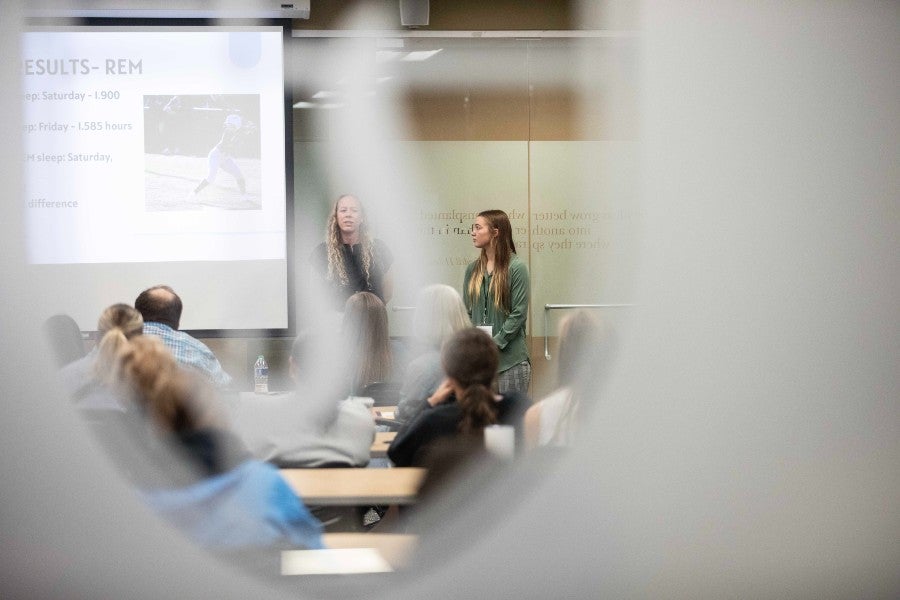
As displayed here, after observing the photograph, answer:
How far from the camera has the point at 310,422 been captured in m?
2.25

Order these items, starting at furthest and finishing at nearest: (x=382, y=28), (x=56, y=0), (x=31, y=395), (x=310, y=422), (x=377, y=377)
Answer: (x=382, y=28) < (x=377, y=377) < (x=56, y=0) < (x=310, y=422) < (x=31, y=395)

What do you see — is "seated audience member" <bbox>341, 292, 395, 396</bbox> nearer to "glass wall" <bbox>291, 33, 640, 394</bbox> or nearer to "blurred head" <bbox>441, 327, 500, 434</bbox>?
"blurred head" <bbox>441, 327, 500, 434</bbox>

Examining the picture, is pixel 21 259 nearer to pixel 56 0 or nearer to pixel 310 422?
pixel 310 422

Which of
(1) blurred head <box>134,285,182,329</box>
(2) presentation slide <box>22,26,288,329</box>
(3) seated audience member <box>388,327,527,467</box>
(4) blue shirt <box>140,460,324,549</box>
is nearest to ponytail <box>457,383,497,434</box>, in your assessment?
(3) seated audience member <box>388,327,527,467</box>

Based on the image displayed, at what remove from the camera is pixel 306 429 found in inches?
88.1

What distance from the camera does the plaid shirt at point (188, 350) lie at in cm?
289

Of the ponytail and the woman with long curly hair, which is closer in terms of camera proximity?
the ponytail

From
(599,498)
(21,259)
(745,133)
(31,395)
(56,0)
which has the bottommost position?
(599,498)

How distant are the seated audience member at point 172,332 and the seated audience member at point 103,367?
→ 0.33 feet

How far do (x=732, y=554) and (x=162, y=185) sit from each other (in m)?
3.08

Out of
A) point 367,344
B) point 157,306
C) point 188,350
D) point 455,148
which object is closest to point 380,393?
point 367,344

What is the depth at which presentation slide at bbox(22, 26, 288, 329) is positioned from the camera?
3947 millimetres

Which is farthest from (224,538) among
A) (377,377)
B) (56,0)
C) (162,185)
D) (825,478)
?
(162,185)

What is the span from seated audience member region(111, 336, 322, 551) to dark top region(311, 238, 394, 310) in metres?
2.72
